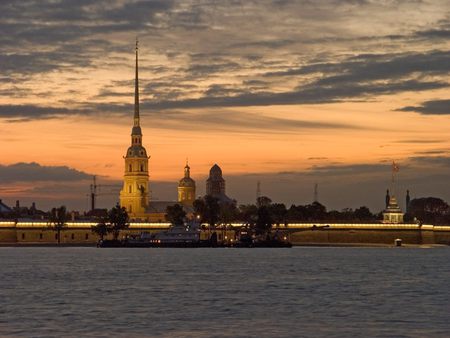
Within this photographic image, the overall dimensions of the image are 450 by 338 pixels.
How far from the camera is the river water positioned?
68.0 metres

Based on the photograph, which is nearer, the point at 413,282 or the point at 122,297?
the point at 122,297

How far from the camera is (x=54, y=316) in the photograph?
74.9 m

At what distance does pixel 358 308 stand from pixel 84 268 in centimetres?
6639

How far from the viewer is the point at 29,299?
88250 millimetres

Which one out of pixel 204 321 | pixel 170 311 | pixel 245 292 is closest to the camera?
pixel 204 321

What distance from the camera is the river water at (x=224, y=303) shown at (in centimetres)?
6800

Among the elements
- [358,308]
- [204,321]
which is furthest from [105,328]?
[358,308]

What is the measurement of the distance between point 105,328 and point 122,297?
21838mm

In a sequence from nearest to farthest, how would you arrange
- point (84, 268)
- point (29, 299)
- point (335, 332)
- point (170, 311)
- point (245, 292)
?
point (335, 332), point (170, 311), point (29, 299), point (245, 292), point (84, 268)

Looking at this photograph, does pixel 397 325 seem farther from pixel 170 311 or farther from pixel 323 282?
pixel 323 282

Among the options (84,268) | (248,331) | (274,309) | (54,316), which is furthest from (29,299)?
(84,268)

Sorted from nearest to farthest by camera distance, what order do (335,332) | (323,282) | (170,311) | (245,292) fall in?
(335,332) → (170,311) → (245,292) → (323,282)

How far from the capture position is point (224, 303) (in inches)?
3339

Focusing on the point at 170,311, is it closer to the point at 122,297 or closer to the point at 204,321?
the point at 204,321
